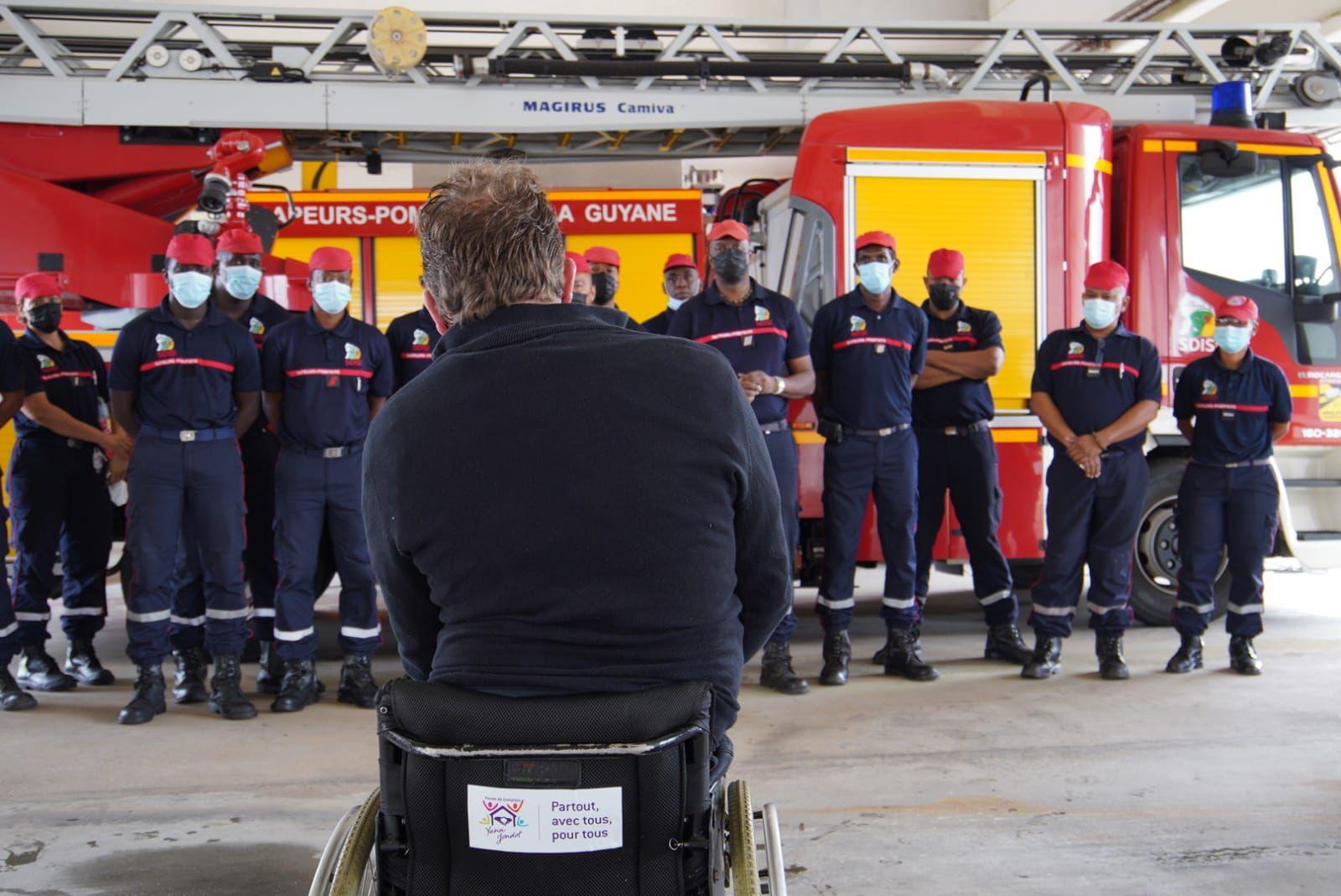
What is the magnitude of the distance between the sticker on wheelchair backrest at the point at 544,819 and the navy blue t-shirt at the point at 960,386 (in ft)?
15.3

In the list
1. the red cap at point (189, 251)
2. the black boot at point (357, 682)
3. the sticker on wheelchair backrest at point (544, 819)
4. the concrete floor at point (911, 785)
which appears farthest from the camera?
the black boot at point (357, 682)

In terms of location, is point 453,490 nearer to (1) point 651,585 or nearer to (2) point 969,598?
(1) point 651,585

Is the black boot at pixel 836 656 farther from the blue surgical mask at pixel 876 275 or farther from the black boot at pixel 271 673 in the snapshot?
the black boot at pixel 271 673

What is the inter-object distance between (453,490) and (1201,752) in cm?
378

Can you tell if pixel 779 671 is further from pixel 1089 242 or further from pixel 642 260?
pixel 642 260

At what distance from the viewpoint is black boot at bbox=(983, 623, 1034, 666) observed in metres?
6.11

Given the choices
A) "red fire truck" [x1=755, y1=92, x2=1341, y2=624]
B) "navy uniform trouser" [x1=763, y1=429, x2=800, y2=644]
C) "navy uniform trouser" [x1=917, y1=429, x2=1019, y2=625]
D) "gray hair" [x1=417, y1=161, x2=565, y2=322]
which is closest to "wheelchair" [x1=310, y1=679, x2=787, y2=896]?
"gray hair" [x1=417, y1=161, x2=565, y2=322]

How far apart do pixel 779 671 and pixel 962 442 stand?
142 cm

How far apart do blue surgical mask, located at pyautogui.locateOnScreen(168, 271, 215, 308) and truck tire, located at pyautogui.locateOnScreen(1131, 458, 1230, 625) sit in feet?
15.4

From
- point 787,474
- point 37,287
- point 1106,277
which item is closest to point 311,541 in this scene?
point 37,287

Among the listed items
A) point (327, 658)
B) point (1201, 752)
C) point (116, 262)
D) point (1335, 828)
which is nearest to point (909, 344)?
point (1201, 752)

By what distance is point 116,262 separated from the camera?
6414 mm

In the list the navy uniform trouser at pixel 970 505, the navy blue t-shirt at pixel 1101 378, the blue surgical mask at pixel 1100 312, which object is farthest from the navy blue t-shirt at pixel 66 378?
the blue surgical mask at pixel 1100 312

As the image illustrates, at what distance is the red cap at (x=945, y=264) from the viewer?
6074 millimetres
